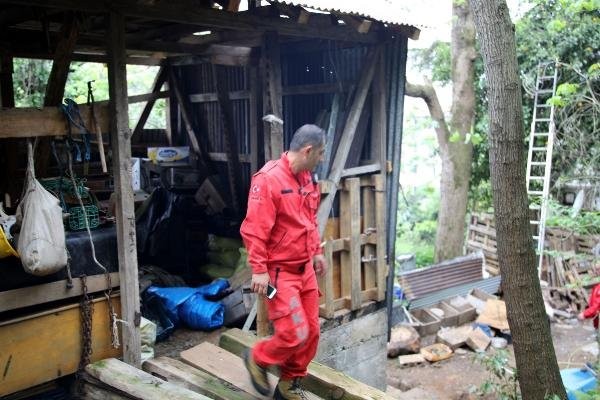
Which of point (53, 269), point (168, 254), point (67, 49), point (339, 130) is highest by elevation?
point (67, 49)

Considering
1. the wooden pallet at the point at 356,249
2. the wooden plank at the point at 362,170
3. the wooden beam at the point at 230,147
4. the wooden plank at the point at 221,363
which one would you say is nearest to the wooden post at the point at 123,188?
the wooden plank at the point at 221,363

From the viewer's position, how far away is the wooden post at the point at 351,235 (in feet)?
22.0

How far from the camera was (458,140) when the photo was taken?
14.1 m

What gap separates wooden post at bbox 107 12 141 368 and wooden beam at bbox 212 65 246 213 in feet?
10.5

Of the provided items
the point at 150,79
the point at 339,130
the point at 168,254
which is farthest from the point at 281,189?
the point at 150,79

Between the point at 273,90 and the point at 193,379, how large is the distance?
2810 millimetres

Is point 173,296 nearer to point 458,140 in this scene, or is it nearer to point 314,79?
point 314,79

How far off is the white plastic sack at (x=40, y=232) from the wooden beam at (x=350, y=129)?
2.84m

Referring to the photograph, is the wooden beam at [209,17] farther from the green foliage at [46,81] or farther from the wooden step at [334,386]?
the green foliage at [46,81]

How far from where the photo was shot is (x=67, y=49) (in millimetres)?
4395

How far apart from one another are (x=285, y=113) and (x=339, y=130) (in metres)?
0.88

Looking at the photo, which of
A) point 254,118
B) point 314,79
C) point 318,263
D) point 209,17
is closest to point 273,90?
point 209,17

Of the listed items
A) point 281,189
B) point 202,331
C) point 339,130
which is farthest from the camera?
point 339,130

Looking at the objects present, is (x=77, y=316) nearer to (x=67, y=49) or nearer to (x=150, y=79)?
(x=67, y=49)
